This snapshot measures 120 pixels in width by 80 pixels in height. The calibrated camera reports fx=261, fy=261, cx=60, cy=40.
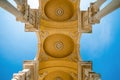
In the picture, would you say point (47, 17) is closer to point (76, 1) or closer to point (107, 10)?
point (76, 1)

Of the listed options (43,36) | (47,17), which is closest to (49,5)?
(47,17)

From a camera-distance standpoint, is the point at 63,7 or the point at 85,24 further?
the point at 63,7

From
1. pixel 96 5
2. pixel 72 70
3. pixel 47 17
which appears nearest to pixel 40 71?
pixel 72 70

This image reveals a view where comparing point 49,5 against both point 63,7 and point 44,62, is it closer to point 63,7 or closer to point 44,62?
point 63,7

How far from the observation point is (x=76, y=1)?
80.4 feet

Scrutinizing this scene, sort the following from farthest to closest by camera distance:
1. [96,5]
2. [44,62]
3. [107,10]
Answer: [44,62] → [96,5] → [107,10]

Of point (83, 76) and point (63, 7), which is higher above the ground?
point (63, 7)

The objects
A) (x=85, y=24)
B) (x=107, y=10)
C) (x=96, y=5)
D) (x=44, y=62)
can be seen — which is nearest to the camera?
(x=107, y=10)

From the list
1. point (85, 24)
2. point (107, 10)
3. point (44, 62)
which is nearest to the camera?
point (107, 10)

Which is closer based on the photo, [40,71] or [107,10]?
[107,10]

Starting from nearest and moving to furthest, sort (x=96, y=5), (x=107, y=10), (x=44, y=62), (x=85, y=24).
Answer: (x=107, y=10) < (x=96, y=5) < (x=85, y=24) < (x=44, y=62)

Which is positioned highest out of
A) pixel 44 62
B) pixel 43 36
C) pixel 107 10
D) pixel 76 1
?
pixel 76 1

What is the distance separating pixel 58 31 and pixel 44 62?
3246 mm

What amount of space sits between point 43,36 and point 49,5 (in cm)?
303
